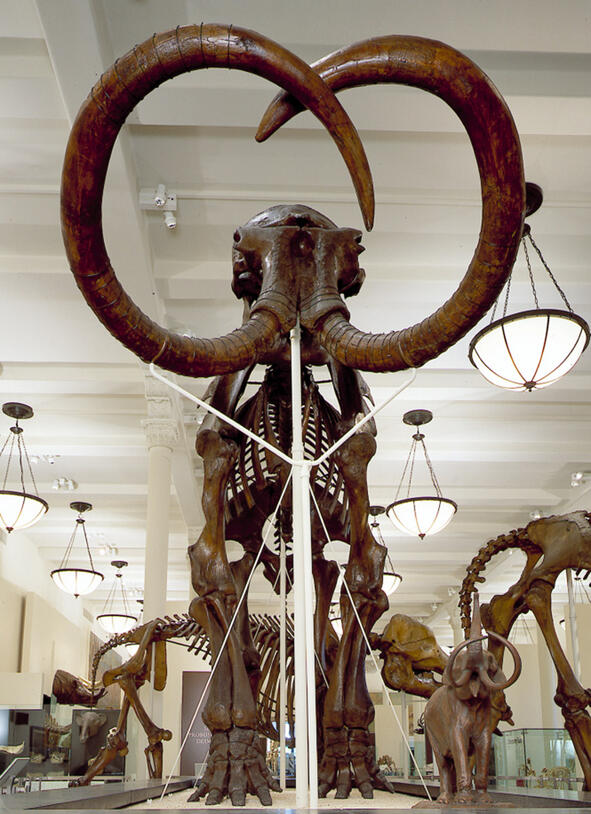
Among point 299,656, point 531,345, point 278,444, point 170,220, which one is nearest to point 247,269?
point 278,444

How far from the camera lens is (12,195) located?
6742 mm

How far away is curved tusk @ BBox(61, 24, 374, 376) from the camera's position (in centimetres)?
158

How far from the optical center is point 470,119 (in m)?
1.59

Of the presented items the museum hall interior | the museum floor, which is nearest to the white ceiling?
the museum hall interior

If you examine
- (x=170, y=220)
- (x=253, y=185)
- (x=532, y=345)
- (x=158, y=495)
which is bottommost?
(x=158, y=495)

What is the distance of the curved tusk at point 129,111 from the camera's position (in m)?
1.58

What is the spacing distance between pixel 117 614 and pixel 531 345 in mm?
16310

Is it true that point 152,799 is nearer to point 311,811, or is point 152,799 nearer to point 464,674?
point 464,674

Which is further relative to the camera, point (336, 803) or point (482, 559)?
point (482, 559)

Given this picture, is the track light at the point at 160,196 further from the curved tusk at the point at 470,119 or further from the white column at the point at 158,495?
the curved tusk at the point at 470,119

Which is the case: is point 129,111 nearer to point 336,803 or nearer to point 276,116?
point 276,116

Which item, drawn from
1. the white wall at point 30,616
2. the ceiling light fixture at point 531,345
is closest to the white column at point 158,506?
the ceiling light fixture at point 531,345

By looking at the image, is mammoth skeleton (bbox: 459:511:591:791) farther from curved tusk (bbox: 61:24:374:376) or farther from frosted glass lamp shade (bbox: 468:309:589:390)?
curved tusk (bbox: 61:24:374:376)

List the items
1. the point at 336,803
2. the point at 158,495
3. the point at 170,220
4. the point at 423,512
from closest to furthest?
the point at 336,803 < the point at 170,220 < the point at 158,495 < the point at 423,512
